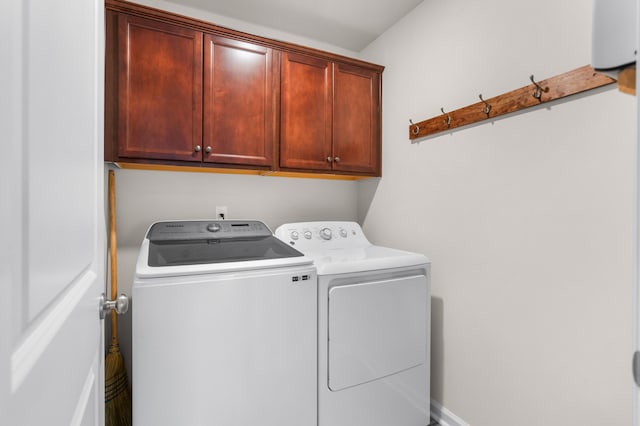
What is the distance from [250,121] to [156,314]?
4.11 feet

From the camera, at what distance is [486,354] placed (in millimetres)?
1687

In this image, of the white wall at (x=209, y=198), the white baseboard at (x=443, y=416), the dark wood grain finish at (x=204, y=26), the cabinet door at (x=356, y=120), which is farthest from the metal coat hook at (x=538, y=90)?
the white baseboard at (x=443, y=416)

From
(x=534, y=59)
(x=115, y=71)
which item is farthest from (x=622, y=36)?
(x=115, y=71)

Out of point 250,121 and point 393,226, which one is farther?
point 393,226

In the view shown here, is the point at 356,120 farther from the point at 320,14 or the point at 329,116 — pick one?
the point at 320,14

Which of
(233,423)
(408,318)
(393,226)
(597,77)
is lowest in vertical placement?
(233,423)

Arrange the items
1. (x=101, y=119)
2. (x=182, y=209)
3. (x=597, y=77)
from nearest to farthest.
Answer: (x=101, y=119) < (x=597, y=77) < (x=182, y=209)

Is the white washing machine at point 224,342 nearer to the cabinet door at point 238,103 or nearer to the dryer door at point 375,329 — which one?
the dryer door at point 375,329

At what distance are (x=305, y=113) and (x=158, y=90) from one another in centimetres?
91

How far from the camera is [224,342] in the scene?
1.33 meters

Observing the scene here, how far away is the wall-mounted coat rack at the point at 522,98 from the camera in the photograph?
1.28 metres

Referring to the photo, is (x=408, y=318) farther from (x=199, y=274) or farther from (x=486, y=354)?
(x=199, y=274)

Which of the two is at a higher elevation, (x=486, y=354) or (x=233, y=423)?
(x=486, y=354)

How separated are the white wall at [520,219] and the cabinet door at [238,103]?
100 cm
